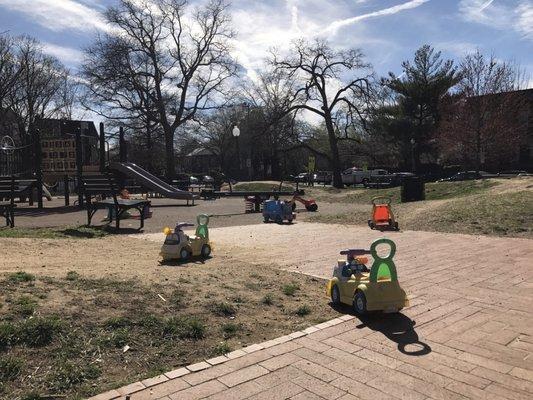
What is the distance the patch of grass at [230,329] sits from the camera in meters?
4.28

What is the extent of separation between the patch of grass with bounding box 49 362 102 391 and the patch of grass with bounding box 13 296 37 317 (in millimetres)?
948

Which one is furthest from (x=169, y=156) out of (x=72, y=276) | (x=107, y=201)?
(x=72, y=276)

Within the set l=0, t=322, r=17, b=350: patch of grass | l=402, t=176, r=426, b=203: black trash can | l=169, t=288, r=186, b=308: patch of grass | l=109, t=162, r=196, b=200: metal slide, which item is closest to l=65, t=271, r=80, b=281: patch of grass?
l=169, t=288, r=186, b=308: patch of grass

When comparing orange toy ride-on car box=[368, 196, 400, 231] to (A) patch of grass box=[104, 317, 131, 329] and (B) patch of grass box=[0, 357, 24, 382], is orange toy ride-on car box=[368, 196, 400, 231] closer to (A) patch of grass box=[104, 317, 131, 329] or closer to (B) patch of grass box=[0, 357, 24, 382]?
(A) patch of grass box=[104, 317, 131, 329]

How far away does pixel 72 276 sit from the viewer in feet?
18.2

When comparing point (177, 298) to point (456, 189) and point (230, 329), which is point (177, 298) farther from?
point (456, 189)

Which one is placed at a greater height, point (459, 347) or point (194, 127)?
point (194, 127)

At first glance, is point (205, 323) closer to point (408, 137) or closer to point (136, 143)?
point (408, 137)

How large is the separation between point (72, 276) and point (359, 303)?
10.4 feet

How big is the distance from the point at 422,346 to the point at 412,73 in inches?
2002

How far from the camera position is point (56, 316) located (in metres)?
4.14

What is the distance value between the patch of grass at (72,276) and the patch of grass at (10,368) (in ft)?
6.60

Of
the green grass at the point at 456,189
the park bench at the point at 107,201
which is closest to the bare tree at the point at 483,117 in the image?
the green grass at the point at 456,189

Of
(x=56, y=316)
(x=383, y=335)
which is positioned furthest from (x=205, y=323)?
(x=383, y=335)
